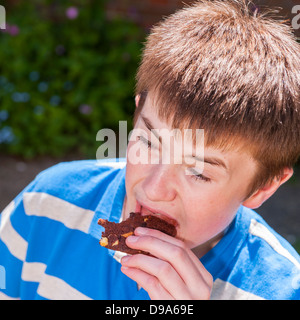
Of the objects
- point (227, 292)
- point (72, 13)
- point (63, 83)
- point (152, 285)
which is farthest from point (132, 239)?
point (72, 13)

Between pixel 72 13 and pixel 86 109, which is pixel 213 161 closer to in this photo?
pixel 86 109

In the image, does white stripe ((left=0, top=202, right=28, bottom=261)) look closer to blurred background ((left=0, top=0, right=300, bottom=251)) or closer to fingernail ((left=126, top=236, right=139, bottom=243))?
fingernail ((left=126, top=236, right=139, bottom=243))

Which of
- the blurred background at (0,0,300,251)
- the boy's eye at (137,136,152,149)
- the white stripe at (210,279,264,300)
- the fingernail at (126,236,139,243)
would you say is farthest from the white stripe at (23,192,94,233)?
the blurred background at (0,0,300,251)

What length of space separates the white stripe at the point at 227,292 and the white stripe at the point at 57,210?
534 mm

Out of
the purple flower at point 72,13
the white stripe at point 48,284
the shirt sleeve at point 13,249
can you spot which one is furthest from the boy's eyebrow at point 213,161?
the purple flower at point 72,13

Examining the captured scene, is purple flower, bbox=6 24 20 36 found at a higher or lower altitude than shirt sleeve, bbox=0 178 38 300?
higher

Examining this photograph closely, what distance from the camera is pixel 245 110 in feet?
4.74

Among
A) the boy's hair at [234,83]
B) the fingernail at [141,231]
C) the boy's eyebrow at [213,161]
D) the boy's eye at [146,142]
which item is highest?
the boy's hair at [234,83]

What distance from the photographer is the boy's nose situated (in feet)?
4.92

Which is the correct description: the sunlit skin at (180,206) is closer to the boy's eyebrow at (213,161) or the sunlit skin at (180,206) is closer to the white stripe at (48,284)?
the boy's eyebrow at (213,161)

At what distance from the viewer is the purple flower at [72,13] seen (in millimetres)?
4658

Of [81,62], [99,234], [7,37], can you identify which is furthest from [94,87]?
[99,234]

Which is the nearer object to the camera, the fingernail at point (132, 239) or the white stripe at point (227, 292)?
the fingernail at point (132, 239)
